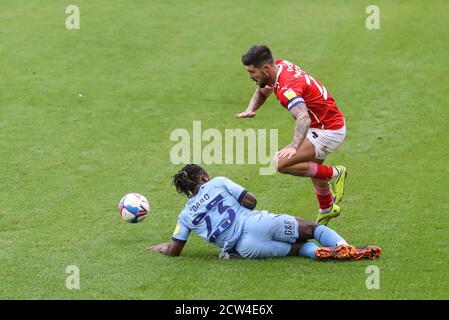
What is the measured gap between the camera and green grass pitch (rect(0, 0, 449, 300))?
919cm

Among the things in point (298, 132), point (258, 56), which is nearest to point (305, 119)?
point (298, 132)

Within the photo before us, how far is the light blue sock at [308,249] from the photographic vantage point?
956 centimetres

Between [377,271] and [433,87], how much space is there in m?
9.12

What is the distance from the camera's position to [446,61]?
1873 centimetres

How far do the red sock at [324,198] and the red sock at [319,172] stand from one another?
149mm

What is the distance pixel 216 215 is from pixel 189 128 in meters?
6.01

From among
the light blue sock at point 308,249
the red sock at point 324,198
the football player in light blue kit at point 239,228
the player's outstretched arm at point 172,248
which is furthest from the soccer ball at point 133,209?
the red sock at point 324,198

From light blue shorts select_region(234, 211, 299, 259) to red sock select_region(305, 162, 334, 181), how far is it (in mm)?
1060

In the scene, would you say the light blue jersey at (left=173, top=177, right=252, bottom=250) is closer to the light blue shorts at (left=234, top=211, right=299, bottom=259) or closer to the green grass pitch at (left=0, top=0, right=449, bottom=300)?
the light blue shorts at (left=234, top=211, right=299, bottom=259)

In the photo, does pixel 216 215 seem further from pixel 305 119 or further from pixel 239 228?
pixel 305 119

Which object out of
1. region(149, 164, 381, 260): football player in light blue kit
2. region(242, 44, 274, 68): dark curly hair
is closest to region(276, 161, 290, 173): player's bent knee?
region(149, 164, 381, 260): football player in light blue kit

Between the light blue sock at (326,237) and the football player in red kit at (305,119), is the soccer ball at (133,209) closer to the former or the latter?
the football player in red kit at (305,119)
